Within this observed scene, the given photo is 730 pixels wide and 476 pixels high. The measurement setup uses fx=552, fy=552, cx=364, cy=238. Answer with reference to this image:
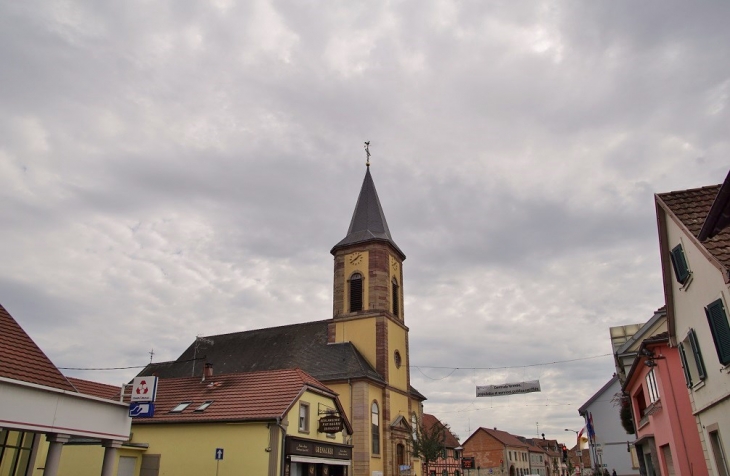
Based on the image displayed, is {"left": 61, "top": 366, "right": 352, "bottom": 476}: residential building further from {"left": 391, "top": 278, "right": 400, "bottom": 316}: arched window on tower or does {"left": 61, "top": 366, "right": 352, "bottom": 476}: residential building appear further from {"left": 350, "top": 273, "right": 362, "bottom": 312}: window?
{"left": 391, "top": 278, "right": 400, "bottom": 316}: arched window on tower

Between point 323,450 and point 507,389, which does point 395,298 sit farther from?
point 323,450

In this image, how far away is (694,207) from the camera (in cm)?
1302

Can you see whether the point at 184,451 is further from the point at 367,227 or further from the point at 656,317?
the point at 367,227

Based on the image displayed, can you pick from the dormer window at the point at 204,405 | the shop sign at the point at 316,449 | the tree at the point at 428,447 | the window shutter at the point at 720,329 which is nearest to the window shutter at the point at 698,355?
the window shutter at the point at 720,329

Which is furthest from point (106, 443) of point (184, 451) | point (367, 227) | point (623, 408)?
point (367, 227)

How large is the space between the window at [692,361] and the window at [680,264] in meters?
1.27

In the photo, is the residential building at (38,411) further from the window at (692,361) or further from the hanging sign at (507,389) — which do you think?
the hanging sign at (507,389)

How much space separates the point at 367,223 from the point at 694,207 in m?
31.2

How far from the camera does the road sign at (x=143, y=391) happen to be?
14.7 meters

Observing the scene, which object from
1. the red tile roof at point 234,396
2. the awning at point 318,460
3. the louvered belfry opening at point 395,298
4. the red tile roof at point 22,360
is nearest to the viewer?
the red tile roof at point 22,360

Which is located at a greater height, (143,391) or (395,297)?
(395,297)

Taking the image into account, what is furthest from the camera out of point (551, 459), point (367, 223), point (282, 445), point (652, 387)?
point (551, 459)

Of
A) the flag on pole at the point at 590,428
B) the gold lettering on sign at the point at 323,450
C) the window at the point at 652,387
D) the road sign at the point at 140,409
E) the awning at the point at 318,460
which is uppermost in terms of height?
the flag on pole at the point at 590,428

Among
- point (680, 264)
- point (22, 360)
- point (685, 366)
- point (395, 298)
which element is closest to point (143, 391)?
point (22, 360)
